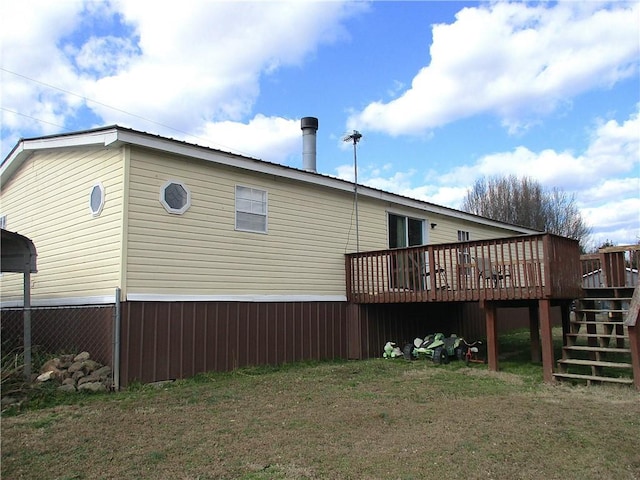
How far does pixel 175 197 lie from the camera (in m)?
8.41

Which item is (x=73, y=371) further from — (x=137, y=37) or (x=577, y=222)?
(x=577, y=222)

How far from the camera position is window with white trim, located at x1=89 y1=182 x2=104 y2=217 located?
26.9 feet

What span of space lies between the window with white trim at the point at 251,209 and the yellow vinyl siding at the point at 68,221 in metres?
2.23

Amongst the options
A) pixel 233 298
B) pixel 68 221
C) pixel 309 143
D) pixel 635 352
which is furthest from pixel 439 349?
pixel 68 221

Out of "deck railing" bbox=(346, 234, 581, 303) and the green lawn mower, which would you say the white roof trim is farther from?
the green lawn mower

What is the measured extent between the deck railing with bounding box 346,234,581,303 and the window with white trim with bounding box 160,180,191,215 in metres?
4.05

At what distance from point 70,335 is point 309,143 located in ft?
23.5

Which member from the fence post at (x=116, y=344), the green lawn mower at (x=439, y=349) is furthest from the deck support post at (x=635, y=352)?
the fence post at (x=116, y=344)

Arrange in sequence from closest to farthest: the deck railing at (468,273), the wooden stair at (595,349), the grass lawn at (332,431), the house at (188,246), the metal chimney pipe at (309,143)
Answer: the grass lawn at (332,431), the wooden stair at (595,349), the house at (188,246), the deck railing at (468,273), the metal chimney pipe at (309,143)

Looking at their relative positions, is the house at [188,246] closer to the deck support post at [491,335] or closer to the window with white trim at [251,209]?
the window with white trim at [251,209]

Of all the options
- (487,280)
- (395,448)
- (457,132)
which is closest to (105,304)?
(395,448)

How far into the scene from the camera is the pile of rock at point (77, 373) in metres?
7.02

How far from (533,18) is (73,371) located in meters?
9.71

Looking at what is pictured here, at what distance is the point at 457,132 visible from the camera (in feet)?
49.7
